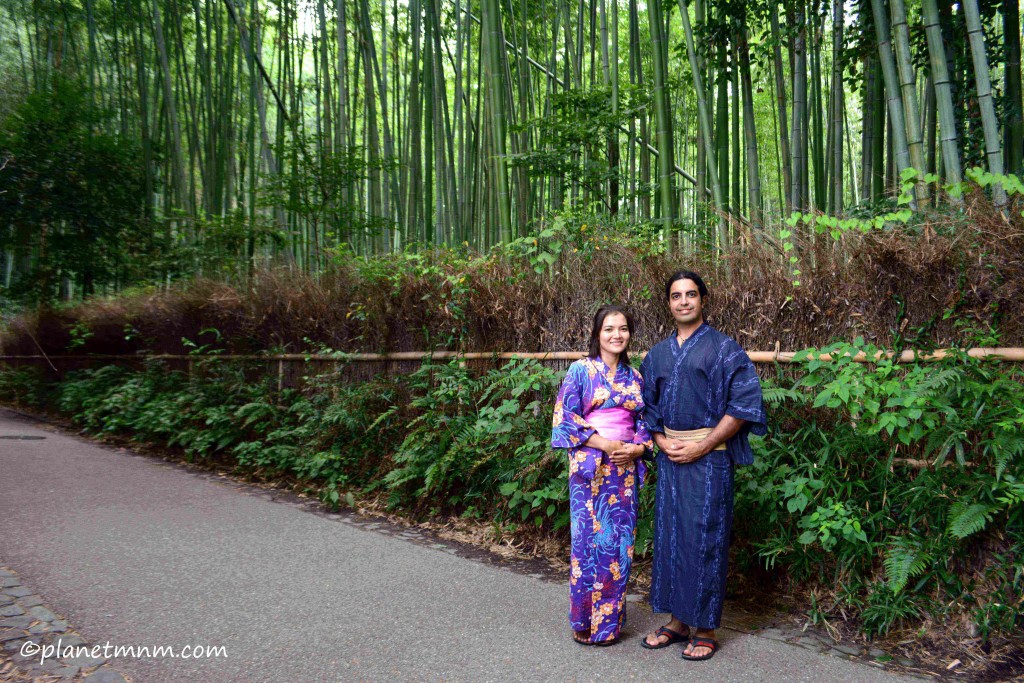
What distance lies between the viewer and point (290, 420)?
6547 mm

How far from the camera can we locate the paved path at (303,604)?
8.50ft

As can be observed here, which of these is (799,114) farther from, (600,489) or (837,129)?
(600,489)

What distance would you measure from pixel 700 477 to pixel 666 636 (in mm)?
656

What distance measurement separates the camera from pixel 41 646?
8.85ft

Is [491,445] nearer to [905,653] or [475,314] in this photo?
[475,314]

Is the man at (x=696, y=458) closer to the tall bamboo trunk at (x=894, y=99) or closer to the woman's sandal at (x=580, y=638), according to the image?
the woman's sandal at (x=580, y=638)

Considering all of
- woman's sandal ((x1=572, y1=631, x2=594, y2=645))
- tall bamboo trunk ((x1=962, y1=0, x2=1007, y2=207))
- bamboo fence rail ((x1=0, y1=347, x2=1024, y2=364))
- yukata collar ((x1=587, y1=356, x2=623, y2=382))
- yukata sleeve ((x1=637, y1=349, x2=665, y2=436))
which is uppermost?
tall bamboo trunk ((x1=962, y1=0, x2=1007, y2=207))

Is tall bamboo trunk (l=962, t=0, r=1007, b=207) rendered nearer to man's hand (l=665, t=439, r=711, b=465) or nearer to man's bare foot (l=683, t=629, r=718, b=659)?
man's hand (l=665, t=439, r=711, b=465)

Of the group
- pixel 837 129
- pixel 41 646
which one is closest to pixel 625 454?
pixel 41 646

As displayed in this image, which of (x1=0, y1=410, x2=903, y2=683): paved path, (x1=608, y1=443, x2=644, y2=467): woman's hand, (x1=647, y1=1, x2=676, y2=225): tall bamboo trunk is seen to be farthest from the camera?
(x1=647, y1=1, x2=676, y2=225): tall bamboo trunk

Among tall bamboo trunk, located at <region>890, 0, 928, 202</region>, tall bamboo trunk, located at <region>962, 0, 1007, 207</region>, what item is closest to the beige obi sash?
tall bamboo trunk, located at <region>890, 0, 928, 202</region>

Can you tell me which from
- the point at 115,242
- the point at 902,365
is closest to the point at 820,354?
the point at 902,365

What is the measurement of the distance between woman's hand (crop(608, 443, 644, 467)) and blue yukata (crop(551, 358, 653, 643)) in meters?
0.03

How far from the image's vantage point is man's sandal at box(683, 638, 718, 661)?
268 cm
